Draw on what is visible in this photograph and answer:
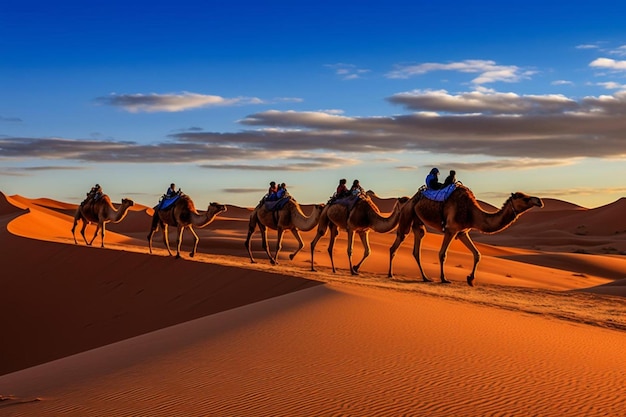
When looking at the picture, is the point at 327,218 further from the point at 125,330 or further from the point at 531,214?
the point at 531,214

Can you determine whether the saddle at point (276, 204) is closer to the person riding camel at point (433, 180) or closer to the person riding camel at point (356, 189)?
the person riding camel at point (356, 189)

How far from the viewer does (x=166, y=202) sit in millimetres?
22156

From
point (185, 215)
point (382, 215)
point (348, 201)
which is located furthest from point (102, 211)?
point (382, 215)

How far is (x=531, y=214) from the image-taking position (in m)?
108

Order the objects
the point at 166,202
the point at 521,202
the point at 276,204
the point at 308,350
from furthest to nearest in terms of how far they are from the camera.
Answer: the point at 166,202, the point at 276,204, the point at 521,202, the point at 308,350

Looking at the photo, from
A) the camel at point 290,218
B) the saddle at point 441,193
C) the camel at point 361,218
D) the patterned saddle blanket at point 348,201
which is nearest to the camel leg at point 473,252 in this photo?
the saddle at point 441,193

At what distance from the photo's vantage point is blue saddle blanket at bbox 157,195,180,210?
22.0m

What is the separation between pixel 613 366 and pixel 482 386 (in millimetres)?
1948

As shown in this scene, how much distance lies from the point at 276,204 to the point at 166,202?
3774 millimetres

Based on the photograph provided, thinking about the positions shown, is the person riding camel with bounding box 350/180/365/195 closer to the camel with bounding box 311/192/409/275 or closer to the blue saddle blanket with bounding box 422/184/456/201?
the camel with bounding box 311/192/409/275

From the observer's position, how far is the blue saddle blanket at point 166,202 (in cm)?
2195

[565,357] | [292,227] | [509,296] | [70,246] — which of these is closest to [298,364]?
[565,357]

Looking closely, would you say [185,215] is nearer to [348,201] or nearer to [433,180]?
[348,201]

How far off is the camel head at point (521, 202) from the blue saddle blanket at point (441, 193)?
1.52 metres
